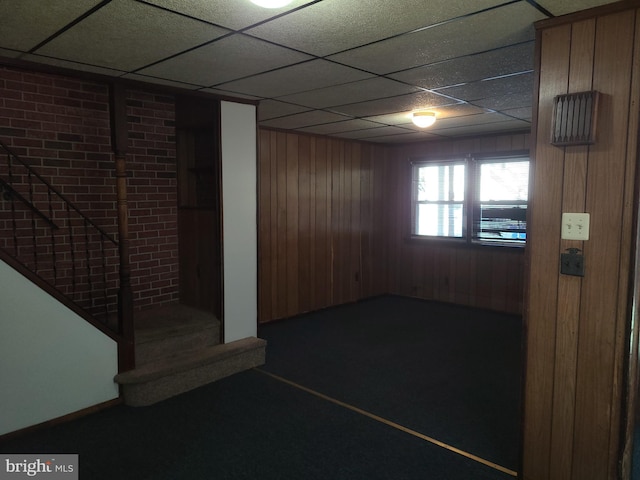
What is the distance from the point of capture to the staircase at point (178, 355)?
10.4 feet

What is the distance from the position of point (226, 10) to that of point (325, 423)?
8.11 ft

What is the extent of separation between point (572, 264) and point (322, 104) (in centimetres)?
253

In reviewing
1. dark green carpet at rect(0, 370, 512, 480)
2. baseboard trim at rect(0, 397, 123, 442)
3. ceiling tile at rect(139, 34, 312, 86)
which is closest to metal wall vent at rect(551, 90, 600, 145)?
ceiling tile at rect(139, 34, 312, 86)

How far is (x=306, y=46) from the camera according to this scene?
241 cm

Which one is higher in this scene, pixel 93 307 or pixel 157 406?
pixel 93 307

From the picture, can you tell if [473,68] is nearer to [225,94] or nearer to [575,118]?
[575,118]

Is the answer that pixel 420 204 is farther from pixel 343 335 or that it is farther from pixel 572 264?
pixel 572 264

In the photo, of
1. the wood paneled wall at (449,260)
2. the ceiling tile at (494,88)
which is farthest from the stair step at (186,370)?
the wood paneled wall at (449,260)

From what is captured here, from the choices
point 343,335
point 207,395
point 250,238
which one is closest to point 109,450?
point 207,395

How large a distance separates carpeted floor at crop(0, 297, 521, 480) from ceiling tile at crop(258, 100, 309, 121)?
232 cm

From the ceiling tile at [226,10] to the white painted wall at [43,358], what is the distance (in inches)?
72.1

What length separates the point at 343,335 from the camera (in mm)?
4816

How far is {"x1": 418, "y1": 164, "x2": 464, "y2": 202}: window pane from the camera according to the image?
6.07m

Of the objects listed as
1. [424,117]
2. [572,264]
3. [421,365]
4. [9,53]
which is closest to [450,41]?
[572,264]
